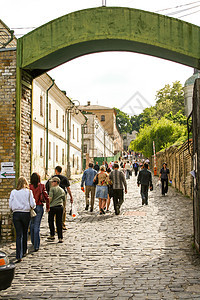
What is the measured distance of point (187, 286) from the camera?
5.40m

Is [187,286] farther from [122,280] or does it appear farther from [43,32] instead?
[43,32]

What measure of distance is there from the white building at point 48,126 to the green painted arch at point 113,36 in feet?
57.3

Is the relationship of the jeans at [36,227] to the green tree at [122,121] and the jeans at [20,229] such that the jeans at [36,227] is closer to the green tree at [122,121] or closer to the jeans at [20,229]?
the jeans at [20,229]

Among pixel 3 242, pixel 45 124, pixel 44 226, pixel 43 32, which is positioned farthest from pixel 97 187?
pixel 45 124

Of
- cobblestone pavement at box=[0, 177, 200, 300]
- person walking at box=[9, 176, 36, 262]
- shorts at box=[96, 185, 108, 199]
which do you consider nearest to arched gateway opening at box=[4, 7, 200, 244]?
person walking at box=[9, 176, 36, 262]

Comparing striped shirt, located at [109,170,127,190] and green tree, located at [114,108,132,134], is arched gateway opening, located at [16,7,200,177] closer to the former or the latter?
striped shirt, located at [109,170,127,190]

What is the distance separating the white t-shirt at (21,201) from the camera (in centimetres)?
724

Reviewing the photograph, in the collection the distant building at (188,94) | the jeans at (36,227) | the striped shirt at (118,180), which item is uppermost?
the distant building at (188,94)

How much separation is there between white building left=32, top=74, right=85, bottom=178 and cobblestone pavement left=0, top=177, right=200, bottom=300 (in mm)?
17169

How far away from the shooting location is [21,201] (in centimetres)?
727

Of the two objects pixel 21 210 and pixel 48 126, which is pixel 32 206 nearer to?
pixel 21 210

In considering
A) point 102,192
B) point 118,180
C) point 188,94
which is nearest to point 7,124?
point 102,192

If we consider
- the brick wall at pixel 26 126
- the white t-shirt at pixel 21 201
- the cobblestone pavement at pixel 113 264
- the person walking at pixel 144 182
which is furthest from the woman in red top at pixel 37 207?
the person walking at pixel 144 182

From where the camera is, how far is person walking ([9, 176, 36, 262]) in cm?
719
